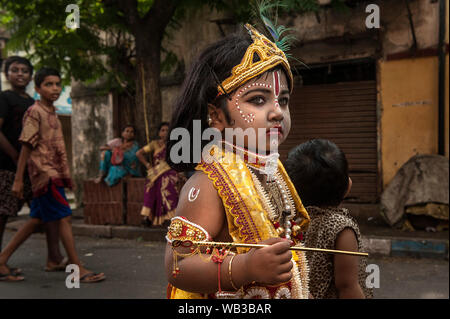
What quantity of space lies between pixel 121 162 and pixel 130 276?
11.7 feet

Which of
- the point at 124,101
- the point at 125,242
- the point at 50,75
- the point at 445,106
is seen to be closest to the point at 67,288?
the point at 50,75

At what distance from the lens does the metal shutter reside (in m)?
8.57

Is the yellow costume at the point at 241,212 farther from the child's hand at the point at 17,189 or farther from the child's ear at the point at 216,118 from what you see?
the child's hand at the point at 17,189

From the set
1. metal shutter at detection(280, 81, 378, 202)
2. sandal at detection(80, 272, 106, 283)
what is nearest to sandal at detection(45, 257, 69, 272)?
sandal at detection(80, 272, 106, 283)

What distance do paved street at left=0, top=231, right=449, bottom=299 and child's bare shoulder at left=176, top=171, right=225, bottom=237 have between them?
2934 mm

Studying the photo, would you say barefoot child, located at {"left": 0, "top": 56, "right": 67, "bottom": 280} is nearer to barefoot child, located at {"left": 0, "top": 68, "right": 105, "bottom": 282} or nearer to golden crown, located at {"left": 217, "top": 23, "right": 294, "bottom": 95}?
barefoot child, located at {"left": 0, "top": 68, "right": 105, "bottom": 282}

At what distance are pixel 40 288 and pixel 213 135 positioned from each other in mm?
3486

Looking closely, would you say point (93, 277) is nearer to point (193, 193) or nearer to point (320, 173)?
point (320, 173)

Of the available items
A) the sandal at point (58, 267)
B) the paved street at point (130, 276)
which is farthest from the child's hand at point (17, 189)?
the sandal at point (58, 267)

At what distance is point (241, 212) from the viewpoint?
4.79 ft

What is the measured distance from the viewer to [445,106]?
7.70 metres

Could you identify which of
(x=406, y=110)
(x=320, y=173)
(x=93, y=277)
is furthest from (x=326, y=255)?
(x=406, y=110)

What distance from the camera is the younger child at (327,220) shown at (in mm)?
1844

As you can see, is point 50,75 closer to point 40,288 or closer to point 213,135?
point 40,288
